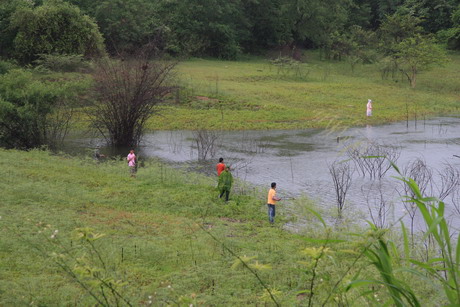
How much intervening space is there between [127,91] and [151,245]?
1196 cm

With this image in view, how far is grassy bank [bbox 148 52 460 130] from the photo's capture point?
27344 millimetres

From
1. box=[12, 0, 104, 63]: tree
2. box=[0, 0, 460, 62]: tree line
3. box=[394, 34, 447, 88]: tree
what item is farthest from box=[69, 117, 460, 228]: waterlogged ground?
box=[0, 0, 460, 62]: tree line

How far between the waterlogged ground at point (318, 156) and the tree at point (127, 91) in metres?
1.19

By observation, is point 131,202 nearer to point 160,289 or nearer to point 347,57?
point 160,289

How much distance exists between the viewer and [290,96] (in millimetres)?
32969

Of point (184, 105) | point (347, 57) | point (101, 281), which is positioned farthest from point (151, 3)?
point (101, 281)

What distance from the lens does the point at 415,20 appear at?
47.8 meters

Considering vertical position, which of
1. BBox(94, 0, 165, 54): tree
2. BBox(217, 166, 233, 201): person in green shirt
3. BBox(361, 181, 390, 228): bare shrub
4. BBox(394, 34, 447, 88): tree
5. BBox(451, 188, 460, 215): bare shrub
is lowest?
BBox(361, 181, 390, 228): bare shrub

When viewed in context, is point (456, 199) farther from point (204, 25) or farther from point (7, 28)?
point (204, 25)

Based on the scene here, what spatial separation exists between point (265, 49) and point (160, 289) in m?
50.6

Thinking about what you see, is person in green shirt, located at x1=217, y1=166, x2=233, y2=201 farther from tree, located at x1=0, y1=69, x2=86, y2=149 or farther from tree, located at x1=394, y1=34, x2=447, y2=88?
tree, located at x1=394, y1=34, x2=447, y2=88

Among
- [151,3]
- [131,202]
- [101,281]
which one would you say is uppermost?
[151,3]

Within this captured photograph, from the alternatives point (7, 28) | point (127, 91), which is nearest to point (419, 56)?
point (127, 91)

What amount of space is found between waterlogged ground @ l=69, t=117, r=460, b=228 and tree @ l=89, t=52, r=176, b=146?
1193 mm
